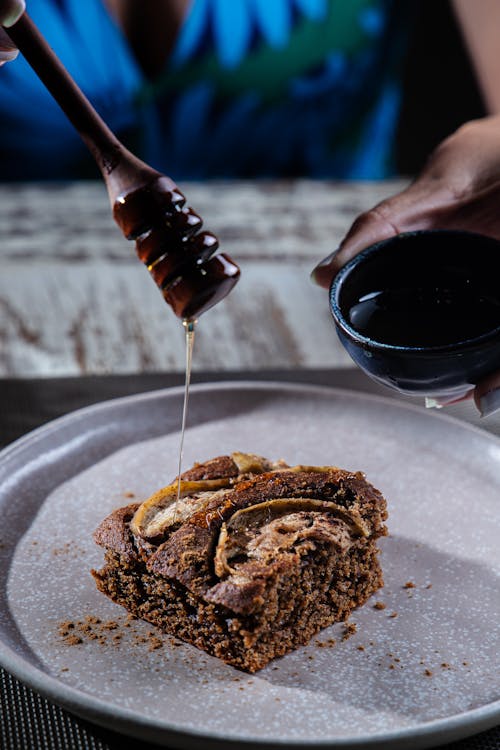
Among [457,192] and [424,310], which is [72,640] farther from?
[457,192]

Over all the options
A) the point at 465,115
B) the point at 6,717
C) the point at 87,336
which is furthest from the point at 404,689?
the point at 465,115

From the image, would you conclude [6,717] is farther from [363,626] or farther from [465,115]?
[465,115]

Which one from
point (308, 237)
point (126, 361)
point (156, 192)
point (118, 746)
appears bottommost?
point (308, 237)

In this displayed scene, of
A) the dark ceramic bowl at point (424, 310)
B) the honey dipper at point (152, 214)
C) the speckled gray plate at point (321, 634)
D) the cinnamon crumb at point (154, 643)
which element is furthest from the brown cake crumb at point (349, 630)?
the honey dipper at point (152, 214)

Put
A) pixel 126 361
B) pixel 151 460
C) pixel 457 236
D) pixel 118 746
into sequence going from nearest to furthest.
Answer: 1. pixel 118 746
2. pixel 457 236
3. pixel 151 460
4. pixel 126 361

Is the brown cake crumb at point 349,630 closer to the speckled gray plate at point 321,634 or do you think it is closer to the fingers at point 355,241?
the speckled gray plate at point 321,634

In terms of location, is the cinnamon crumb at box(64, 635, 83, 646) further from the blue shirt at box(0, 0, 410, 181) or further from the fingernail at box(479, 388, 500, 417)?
the blue shirt at box(0, 0, 410, 181)

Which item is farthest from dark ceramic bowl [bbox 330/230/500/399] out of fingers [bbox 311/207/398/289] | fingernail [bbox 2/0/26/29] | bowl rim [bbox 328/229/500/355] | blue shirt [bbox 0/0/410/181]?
blue shirt [bbox 0/0/410/181]
